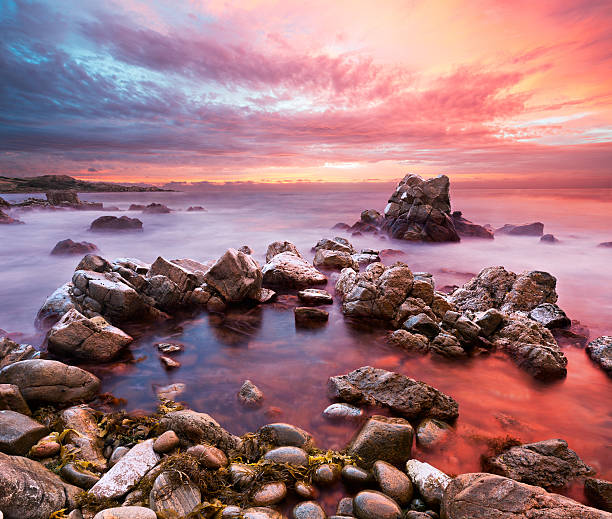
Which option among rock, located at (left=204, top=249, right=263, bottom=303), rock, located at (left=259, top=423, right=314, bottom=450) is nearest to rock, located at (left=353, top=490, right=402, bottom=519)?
rock, located at (left=259, top=423, right=314, bottom=450)

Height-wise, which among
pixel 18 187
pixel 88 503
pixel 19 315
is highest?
pixel 18 187

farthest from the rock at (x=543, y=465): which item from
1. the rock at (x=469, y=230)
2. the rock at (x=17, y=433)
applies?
the rock at (x=469, y=230)

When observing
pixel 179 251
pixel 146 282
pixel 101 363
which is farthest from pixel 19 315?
pixel 179 251

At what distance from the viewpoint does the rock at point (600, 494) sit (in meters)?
4.48

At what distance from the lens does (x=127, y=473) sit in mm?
4297

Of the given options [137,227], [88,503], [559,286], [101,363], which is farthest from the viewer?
[137,227]

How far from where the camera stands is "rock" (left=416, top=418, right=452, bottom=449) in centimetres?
566

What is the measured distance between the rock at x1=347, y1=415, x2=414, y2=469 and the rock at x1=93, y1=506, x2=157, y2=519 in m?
2.94

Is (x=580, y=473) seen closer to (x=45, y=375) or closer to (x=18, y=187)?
(x=45, y=375)

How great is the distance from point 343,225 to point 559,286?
2093 centimetres

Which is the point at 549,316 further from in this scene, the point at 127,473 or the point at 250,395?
the point at 127,473

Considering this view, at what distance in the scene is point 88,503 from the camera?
386 centimetres

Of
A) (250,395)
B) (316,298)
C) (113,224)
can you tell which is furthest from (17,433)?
(113,224)

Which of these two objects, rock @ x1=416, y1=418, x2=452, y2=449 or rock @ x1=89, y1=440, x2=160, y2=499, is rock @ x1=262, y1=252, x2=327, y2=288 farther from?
rock @ x1=89, y1=440, x2=160, y2=499
